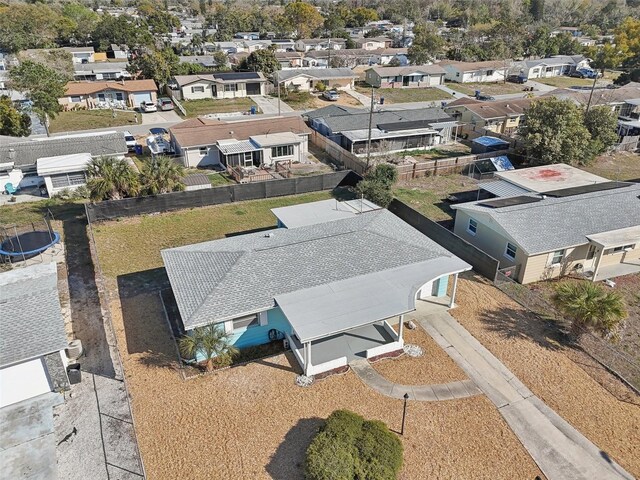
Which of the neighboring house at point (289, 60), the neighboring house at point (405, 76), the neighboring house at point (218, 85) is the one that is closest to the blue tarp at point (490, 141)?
the neighboring house at point (405, 76)

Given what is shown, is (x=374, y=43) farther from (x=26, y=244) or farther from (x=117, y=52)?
(x=26, y=244)

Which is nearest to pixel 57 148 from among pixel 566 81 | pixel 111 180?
pixel 111 180

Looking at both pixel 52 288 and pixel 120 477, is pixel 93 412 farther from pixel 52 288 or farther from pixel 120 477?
pixel 52 288

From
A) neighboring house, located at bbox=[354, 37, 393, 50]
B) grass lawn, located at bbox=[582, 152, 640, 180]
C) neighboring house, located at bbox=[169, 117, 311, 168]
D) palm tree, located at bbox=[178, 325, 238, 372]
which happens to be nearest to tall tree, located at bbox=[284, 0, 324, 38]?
neighboring house, located at bbox=[354, 37, 393, 50]

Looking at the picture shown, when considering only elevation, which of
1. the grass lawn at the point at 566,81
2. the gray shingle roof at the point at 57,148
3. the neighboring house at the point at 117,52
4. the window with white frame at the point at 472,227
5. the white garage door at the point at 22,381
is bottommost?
the white garage door at the point at 22,381

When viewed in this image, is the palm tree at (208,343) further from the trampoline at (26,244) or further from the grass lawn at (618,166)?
the grass lawn at (618,166)

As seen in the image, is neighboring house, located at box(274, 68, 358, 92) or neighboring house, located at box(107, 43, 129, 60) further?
neighboring house, located at box(107, 43, 129, 60)

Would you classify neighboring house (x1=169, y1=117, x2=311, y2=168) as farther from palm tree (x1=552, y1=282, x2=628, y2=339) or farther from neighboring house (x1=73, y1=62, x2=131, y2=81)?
neighboring house (x1=73, y1=62, x2=131, y2=81)
